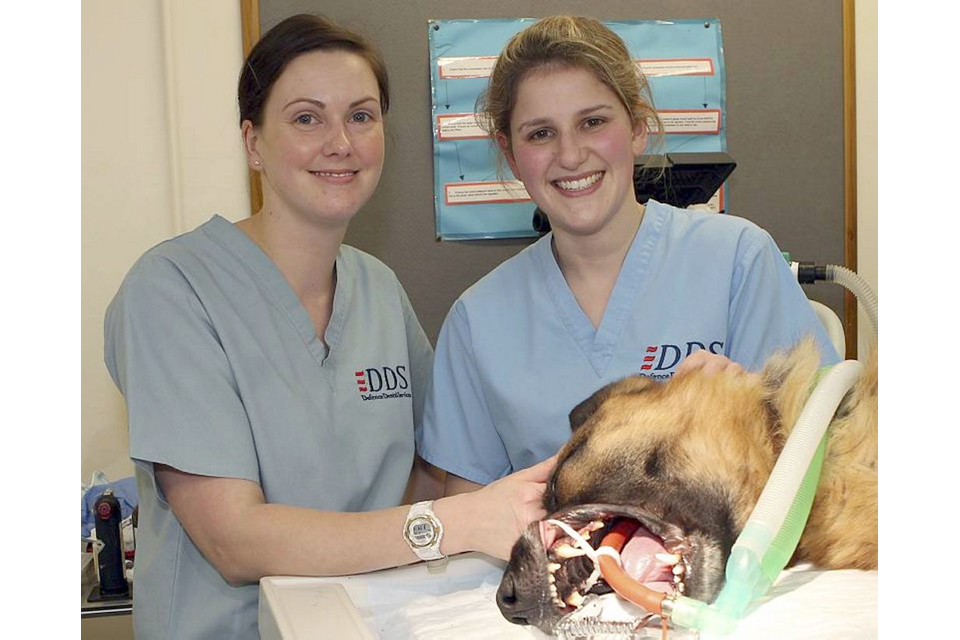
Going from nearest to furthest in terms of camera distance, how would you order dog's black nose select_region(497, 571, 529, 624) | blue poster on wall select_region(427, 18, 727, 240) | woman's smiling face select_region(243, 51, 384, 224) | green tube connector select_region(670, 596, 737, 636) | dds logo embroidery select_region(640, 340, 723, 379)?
green tube connector select_region(670, 596, 737, 636), dog's black nose select_region(497, 571, 529, 624), dds logo embroidery select_region(640, 340, 723, 379), woman's smiling face select_region(243, 51, 384, 224), blue poster on wall select_region(427, 18, 727, 240)

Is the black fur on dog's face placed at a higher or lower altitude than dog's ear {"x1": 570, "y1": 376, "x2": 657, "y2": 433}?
lower

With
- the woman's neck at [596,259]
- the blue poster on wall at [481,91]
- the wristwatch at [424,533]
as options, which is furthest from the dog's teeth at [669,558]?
the blue poster on wall at [481,91]

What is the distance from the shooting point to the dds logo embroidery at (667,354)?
1074 millimetres

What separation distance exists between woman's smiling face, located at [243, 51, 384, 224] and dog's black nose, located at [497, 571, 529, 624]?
69cm

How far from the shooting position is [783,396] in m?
0.79

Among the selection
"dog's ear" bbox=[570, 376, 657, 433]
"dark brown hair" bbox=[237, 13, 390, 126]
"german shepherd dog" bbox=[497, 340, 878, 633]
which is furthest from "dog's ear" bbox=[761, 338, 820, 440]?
"dark brown hair" bbox=[237, 13, 390, 126]

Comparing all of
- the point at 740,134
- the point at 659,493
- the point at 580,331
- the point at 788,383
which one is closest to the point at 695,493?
the point at 659,493

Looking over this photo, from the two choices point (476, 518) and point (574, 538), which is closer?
point (574, 538)

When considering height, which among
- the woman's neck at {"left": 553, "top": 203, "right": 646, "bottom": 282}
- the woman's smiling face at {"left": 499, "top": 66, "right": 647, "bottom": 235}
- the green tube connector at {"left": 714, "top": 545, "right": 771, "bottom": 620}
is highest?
the woman's smiling face at {"left": 499, "top": 66, "right": 647, "bottom": 235}

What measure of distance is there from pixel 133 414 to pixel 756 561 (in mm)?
749

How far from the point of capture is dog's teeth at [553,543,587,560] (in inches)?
28.9

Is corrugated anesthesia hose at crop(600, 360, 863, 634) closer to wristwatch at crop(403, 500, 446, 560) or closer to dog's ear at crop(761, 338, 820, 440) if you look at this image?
dog's ear at crop(761, 338, 820, 440)
